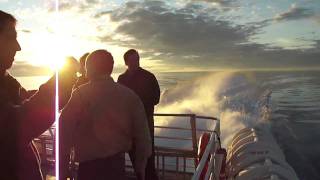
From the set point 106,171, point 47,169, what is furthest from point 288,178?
point 47,169

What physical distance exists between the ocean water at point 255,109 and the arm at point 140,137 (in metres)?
20.5

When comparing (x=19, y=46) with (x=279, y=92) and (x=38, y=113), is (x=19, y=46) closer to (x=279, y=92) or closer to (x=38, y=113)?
(x=38, y=113)

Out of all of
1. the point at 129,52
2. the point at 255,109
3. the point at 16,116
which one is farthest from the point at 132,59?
the point at 255,109

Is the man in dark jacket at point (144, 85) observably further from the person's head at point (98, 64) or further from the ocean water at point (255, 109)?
the ocean water at point (255, 109)

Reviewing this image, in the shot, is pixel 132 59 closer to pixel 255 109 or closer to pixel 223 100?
pixel 255 109

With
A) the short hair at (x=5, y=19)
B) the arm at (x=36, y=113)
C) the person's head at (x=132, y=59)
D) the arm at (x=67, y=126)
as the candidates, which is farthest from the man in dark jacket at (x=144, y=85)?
the arm at (x=36, y=113)

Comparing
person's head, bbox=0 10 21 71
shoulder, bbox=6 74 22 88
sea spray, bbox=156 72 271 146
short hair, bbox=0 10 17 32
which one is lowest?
sea spray, bbox=156 72 271 146

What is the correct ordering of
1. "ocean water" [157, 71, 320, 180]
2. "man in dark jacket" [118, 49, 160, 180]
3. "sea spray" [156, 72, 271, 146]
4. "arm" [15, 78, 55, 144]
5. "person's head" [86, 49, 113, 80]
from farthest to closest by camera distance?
1. "sea spray" [156, 72, 271, 146]
2. "ocean water" [157, 71, 320, 180]
3. "man in dark jacket" [118, 49, 160, 180]
4. "person's head" [86, 49, 113, 80]
5. "arm" [15, 78, 55, 144]

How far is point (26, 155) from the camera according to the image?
1.77 metres

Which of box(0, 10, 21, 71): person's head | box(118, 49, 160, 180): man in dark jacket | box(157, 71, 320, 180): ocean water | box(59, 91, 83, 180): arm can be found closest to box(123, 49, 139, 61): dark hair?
box(118, 49, 160, 180): man in dark jacket

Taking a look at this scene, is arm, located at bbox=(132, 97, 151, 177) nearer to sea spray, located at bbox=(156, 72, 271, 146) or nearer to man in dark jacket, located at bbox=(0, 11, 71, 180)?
man in dark jacket, located at bbox=(0, 11, 71, 180)

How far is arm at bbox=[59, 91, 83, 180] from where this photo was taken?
3158 mm

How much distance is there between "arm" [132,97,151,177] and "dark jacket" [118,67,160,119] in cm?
206

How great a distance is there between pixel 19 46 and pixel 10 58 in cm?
7
